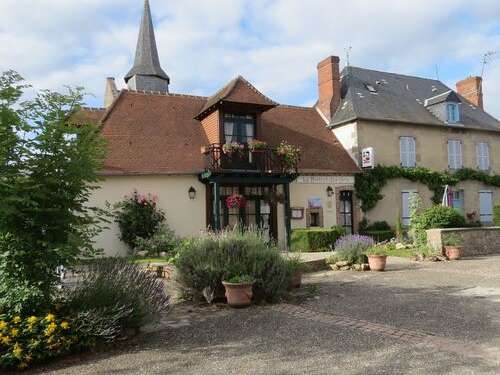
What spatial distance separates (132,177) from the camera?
14602 mm

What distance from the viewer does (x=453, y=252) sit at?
41.2ft

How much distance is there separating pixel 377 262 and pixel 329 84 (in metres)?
11.3

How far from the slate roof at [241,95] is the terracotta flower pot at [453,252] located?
722cm

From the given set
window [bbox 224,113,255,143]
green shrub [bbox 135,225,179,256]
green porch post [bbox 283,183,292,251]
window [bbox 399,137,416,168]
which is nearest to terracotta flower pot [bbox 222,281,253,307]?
green shrub [bbox 135,225,179,256]

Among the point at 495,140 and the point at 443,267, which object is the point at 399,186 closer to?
the point at 495,140

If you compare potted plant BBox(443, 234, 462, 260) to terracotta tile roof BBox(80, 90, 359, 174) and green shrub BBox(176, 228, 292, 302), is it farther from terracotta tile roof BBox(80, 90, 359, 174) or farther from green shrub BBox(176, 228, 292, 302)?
green shrub BBox(176, 228, 292, 302)

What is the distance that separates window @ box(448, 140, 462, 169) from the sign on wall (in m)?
4.40

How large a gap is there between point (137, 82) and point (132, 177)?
1310cm

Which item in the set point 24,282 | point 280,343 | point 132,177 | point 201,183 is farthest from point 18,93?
point 201,183

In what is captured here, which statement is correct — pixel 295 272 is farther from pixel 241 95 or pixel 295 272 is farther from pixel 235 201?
pixel 241 95

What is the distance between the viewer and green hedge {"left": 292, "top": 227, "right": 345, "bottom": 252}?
1444 centimetres

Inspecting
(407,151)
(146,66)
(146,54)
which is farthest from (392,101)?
(146,54)

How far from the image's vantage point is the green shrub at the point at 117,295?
206 inches

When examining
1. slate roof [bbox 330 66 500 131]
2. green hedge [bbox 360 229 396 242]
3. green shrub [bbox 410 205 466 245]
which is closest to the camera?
green shrub [bbox 410 205 466 245]
